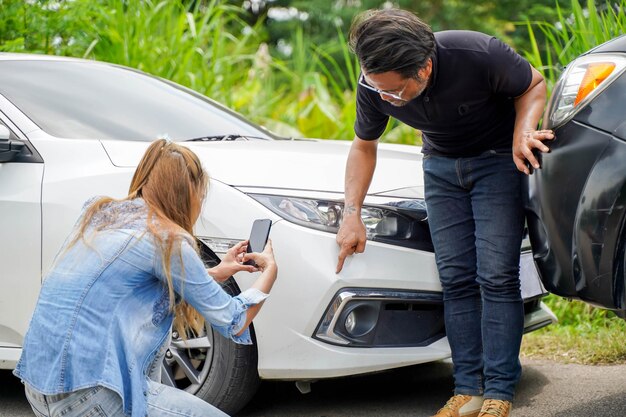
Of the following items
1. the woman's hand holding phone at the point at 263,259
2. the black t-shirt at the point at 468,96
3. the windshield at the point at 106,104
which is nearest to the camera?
the woman's hand holding phone at the point at 263,259

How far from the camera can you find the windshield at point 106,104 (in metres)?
4.00

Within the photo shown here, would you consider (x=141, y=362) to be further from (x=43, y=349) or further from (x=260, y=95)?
(x=260, y=95)

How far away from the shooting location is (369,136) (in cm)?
363

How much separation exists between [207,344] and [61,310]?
1.06 meters

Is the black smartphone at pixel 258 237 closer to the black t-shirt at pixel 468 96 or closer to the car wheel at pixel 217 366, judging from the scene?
the car wheel at pixel 217 366

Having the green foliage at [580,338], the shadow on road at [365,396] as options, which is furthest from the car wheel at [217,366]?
the green foliage at [580,338]

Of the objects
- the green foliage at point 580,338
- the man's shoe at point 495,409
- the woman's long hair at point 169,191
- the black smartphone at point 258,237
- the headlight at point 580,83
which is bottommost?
the green foliage at point 580,338

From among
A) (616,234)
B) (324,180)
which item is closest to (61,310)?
(324,180)

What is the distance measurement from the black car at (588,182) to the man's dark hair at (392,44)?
18.2 inches

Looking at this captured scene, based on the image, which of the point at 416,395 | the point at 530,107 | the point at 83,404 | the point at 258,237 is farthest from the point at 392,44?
the point at 416,395

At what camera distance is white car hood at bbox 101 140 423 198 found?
351cm

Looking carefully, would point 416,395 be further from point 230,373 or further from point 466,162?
point 466,162

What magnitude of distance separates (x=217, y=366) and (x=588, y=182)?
1472 mm

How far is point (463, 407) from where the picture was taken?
11.4 ft
